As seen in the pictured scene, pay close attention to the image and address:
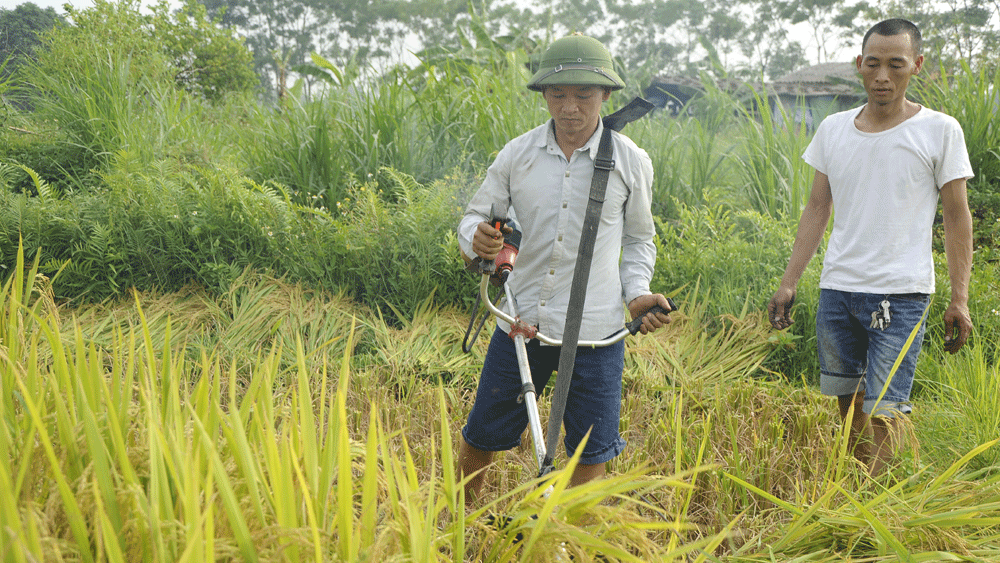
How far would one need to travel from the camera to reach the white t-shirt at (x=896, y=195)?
262cm

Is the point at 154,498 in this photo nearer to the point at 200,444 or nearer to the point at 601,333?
the point at 200,444

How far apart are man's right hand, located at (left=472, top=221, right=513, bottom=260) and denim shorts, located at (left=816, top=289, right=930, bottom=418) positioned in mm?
1470

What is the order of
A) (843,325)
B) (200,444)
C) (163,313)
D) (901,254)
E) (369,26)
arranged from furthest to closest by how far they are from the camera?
(369,26) → (163,313) → (843,325) → (901,254) → (200,444)

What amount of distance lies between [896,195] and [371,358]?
2.82 m

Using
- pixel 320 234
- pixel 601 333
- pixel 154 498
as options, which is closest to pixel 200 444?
pixel 154 498

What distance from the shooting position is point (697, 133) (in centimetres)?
662

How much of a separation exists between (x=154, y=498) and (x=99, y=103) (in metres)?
6.34

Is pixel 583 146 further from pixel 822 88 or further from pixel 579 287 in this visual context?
pixel 822 88

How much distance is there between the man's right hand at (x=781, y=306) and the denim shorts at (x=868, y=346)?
0.43ft

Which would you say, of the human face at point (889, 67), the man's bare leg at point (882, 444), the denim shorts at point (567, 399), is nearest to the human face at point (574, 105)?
the denim shorts at point (567, 399)

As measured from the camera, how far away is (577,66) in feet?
7.55

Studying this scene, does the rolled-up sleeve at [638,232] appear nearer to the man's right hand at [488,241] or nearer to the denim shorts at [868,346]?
the man's right hand at [488,241]

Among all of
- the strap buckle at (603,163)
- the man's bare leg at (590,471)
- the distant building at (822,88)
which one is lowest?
the man's bare leg at (590,471)

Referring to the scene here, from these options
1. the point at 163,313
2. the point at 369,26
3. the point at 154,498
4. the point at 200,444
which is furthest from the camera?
the point at 369,26
